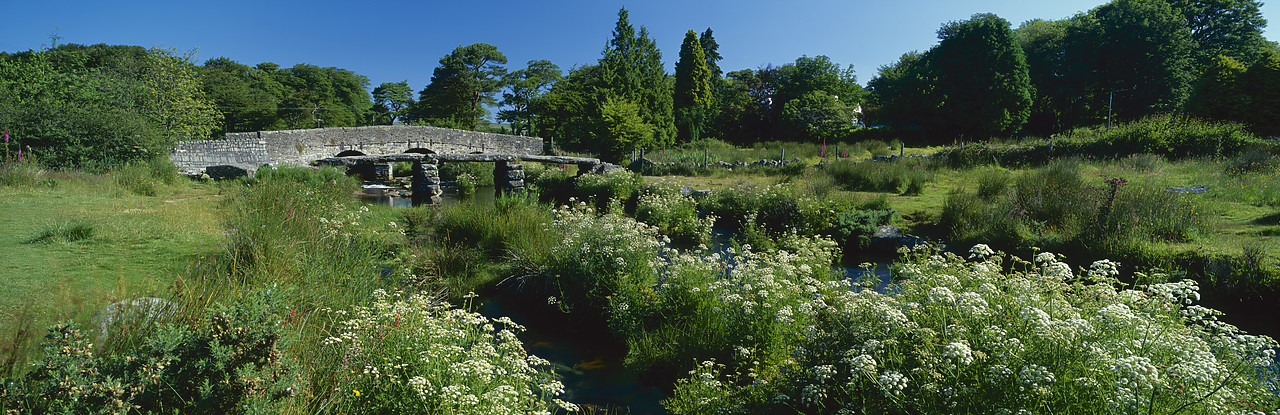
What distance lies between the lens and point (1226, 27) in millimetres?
34906

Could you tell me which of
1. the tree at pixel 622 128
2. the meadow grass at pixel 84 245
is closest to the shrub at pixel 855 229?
the meadow grass at pixel 84 245

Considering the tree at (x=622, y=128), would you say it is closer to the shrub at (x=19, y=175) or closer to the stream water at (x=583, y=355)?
the shrub at (x=19, y=175)

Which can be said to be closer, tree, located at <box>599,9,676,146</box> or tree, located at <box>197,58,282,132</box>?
tree, located at <box>599,9,676,146</box>

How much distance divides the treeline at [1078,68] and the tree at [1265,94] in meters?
8.35

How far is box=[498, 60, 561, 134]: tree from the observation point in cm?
4719

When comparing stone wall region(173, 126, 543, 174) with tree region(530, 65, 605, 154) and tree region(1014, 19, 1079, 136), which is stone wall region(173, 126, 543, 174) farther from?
tree region(1014, 19, 1079, 136)

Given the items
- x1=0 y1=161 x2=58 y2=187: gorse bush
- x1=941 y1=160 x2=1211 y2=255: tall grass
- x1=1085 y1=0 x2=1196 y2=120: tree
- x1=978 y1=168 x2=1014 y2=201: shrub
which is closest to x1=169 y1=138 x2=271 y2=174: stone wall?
x1=0 y1=161 x2=58 y2=187: gorse bush

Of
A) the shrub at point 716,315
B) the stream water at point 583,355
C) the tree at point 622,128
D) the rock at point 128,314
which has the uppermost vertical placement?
the tree at point 622,128

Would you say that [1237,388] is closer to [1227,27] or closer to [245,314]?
[245,314]

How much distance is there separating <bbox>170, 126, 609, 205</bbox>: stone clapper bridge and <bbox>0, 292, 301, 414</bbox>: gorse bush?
8.63 meters

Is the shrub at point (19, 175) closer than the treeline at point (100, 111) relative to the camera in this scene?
Yes

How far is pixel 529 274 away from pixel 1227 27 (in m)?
46.4

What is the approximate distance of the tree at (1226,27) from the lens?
3450cm

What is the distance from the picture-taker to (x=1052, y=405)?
2.76 meters
